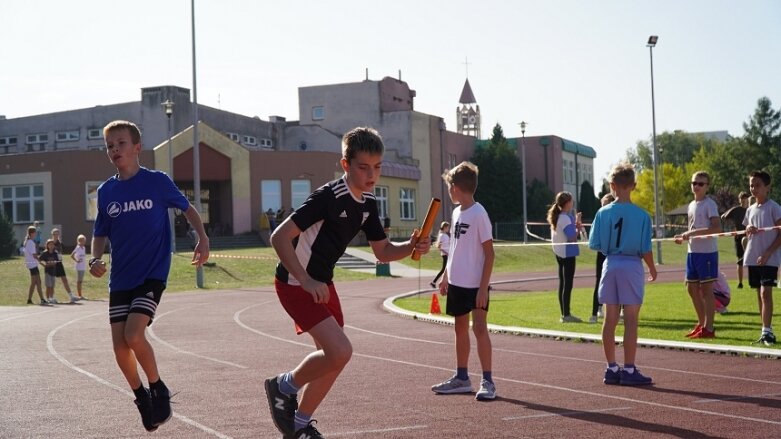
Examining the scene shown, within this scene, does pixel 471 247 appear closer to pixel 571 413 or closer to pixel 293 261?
pixel 571 413

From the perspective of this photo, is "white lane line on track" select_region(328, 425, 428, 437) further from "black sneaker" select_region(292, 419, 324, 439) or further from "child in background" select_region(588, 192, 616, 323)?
"child in background" select_region(588, 192, 616, 323)

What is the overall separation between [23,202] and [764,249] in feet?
169

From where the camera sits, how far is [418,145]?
252 feet

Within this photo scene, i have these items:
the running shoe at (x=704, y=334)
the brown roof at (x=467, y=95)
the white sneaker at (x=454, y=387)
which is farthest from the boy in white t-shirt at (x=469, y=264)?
the brown roof at (x=467, y=95)

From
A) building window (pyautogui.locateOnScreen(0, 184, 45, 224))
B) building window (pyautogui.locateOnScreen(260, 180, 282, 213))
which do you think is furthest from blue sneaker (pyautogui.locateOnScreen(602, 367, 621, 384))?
building window (pyautogui.locateOnScreen(0, 184, 45, 224))

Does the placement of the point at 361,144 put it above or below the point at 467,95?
below

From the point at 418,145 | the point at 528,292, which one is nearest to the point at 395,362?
the point at 528,292

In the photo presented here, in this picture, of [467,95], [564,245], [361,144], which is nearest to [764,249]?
[564,245]

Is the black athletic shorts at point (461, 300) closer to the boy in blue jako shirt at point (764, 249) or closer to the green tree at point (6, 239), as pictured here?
the boy in blue jako shirt at point (764, 249)

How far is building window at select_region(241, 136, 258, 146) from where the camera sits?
73312mm

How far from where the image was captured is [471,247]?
9.07 meters

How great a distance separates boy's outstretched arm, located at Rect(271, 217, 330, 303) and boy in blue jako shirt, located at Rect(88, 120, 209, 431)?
52.3 inches

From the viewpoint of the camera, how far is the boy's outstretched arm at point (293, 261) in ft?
19.5

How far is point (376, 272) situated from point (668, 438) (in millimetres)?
35131
